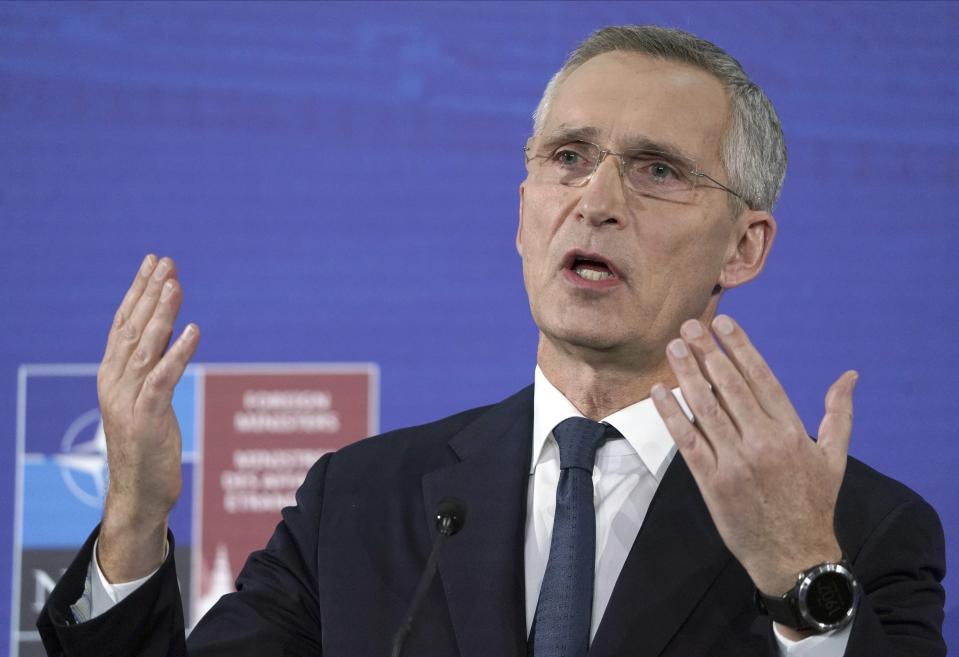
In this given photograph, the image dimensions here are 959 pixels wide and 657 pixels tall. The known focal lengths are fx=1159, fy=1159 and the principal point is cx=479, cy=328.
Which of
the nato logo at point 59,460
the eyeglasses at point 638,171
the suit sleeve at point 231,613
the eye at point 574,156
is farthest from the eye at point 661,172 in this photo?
the nato logo at point 59,460

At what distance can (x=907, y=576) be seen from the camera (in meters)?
1.72

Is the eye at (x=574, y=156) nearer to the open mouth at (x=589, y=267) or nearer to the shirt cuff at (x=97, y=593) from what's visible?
the open mouth at (x=589, y=267)

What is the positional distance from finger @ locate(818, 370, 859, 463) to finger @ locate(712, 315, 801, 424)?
4 cm

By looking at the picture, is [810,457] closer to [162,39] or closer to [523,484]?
[523,484]

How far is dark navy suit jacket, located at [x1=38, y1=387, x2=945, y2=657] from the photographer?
5.38 ft

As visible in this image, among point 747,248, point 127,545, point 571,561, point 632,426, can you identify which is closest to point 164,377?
point 127,545

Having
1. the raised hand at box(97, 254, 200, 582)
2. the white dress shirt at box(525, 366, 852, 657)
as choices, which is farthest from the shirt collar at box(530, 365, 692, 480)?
the raised hand at box(97, 254, 200, 582)

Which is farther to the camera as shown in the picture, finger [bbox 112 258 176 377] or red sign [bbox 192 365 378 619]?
red sign [bbox 192 365 378 619]

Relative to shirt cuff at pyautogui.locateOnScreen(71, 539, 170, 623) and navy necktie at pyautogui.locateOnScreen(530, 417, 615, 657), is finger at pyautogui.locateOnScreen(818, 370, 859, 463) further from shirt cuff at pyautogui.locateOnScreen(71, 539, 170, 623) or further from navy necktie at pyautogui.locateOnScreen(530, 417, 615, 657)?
shirt cuff at pyautogui.locateOnScreen(71, 539, 170, 623)

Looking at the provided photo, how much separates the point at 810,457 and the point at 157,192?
1774mm

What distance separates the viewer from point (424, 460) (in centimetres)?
202

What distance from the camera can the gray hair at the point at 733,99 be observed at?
204 centimetres

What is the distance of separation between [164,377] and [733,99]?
1117mm

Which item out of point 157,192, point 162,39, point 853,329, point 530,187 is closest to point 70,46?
point 162,39
